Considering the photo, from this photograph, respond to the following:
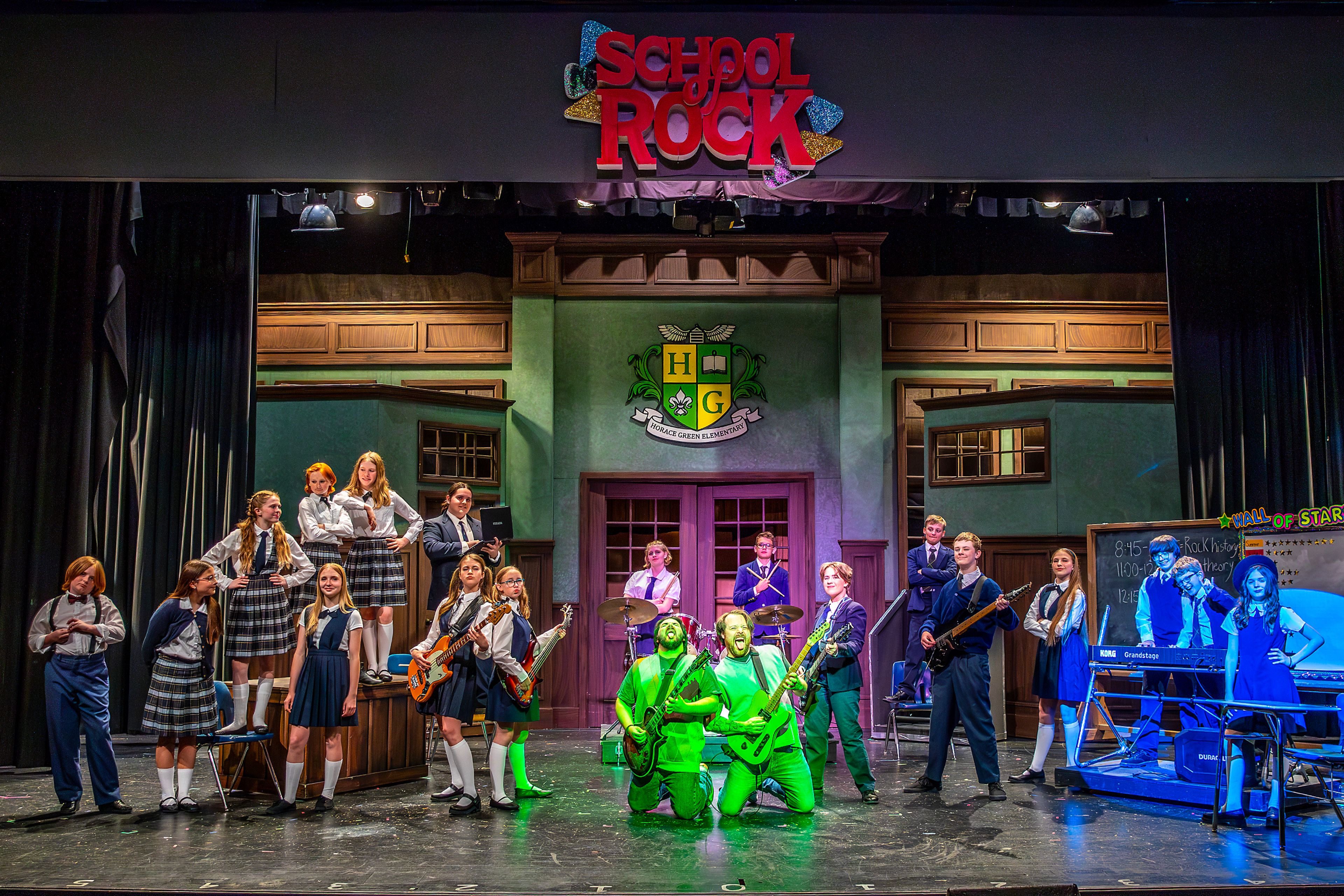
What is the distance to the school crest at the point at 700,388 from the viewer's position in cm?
1154

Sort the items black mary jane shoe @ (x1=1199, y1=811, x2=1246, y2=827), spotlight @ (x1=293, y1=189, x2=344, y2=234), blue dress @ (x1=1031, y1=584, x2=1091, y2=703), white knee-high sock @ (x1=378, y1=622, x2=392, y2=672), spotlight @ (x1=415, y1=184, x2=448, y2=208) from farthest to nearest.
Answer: spotlight @ (x1=293, y1=189, x2=344, y2=234) < spotlight @ (x1=415, y1=184, x2=448, y2=208) < white knee-high sock @ (x1=378, y1=622, x2=392, y2=672) < blue dress @ (x1=1031, y1=584, x2=1091, y2=703) < black mary jane shoe @ (x1=1199, y1=811, x2=1246, y2=827)

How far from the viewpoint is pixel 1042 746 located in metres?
7.55

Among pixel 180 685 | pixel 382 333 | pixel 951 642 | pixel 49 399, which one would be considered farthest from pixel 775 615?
pixel 382 333

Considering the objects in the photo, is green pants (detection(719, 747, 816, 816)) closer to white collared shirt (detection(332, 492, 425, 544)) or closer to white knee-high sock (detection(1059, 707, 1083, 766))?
white knee-high sock (detection(1059, 707, 1083, 766))

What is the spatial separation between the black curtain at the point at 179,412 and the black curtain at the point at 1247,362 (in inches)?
320

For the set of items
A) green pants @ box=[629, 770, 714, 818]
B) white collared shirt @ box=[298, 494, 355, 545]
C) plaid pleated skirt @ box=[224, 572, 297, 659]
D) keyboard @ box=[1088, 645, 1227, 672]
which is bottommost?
green pants @ box=[629, 770, 714, 818]

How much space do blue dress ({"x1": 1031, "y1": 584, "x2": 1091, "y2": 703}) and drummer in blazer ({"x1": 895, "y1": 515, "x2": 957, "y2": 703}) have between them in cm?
162

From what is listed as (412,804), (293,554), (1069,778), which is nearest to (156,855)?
(412,804)

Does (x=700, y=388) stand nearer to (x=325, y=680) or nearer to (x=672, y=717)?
(x=672, y=717)

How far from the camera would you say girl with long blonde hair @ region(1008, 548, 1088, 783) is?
24.5ft

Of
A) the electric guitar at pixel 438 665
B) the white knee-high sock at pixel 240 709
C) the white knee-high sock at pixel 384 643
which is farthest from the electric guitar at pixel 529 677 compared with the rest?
the white knee-high sock at pixel 240 709

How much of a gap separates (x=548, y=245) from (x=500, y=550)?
4.10m

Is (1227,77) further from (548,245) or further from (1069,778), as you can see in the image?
(548,245)

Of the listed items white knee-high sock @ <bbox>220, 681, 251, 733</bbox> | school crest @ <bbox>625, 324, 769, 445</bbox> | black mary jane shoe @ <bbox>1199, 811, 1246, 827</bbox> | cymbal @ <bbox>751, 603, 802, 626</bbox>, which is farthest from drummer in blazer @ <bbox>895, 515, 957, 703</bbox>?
white knee-high sock @ <bbox>220, 681, 251, 733</bbox>
